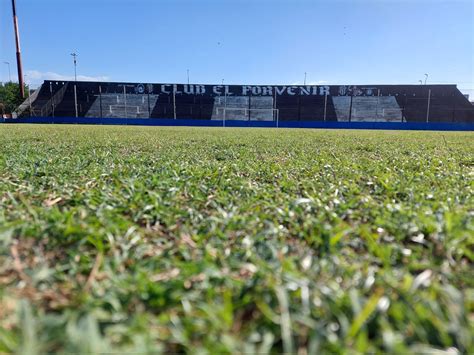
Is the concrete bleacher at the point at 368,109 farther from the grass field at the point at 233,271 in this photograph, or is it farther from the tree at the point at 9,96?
the tree at the point at 9,96

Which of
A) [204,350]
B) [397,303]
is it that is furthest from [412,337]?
[204,350]

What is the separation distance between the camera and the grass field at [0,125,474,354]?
19.9 inches

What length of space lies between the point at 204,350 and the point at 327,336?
0.65ft

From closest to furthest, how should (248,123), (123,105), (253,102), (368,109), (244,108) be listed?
(248,123) → (368,109) → (123,105) → (244,108) → (253,102)

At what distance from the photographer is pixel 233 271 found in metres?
0.71

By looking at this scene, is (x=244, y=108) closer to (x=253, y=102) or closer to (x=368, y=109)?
(x=253, y=102)

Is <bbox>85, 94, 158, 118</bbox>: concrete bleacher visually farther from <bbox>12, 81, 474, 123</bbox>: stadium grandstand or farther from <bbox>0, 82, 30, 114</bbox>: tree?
<bbox>0, 82, 30, 114</bbox>: tree

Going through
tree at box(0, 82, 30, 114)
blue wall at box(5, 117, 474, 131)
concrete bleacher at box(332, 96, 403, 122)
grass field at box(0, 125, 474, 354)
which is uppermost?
tree at box(0, 82, 30, 114)

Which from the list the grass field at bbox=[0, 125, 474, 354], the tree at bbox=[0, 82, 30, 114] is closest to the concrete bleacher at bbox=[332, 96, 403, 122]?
the grass field at bbox=[0, 125, 474, 354]

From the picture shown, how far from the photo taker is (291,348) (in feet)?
1.57

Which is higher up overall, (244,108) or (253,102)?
(253,102)

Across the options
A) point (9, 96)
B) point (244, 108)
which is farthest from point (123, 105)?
point (9, 96)

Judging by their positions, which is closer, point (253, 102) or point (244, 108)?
point (244, 108)

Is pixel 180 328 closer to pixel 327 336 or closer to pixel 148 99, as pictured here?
pixel 327 336
